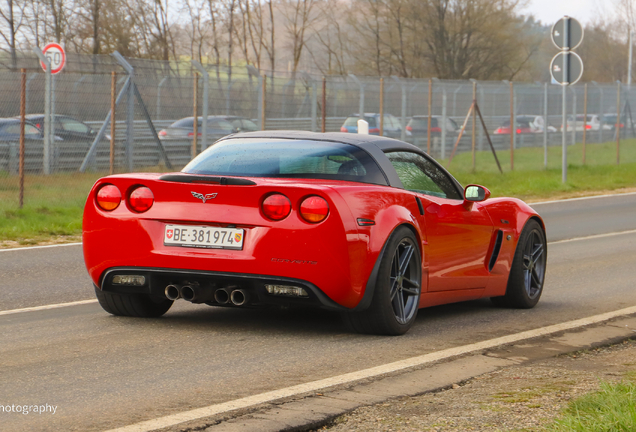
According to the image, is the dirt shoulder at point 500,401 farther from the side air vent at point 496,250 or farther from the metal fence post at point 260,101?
the metal fence post at point 260,101

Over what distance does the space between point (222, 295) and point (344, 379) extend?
45.7 inches

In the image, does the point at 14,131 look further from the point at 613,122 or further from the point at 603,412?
the point at 613,122

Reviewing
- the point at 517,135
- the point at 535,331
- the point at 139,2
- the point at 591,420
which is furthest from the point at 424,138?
the point at 591,420

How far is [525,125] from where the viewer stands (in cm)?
3086

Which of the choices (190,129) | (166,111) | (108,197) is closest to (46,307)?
(108,197)

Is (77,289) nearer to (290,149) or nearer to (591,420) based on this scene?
(290,149)

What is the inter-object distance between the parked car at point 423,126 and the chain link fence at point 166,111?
0.03m

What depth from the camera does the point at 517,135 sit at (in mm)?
31188

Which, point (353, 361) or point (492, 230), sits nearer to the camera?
point (353, 361)

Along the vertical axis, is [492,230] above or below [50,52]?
below

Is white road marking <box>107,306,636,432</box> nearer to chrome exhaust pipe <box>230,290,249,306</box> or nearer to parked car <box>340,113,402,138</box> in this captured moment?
chrome exhaust pipe <box>230,290,249,306</box>

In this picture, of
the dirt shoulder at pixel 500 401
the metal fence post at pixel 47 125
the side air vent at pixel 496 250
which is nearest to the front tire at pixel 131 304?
the side air vent at pixel 496 250

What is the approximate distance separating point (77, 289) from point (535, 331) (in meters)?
3.83

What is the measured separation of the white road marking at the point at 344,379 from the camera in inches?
165
